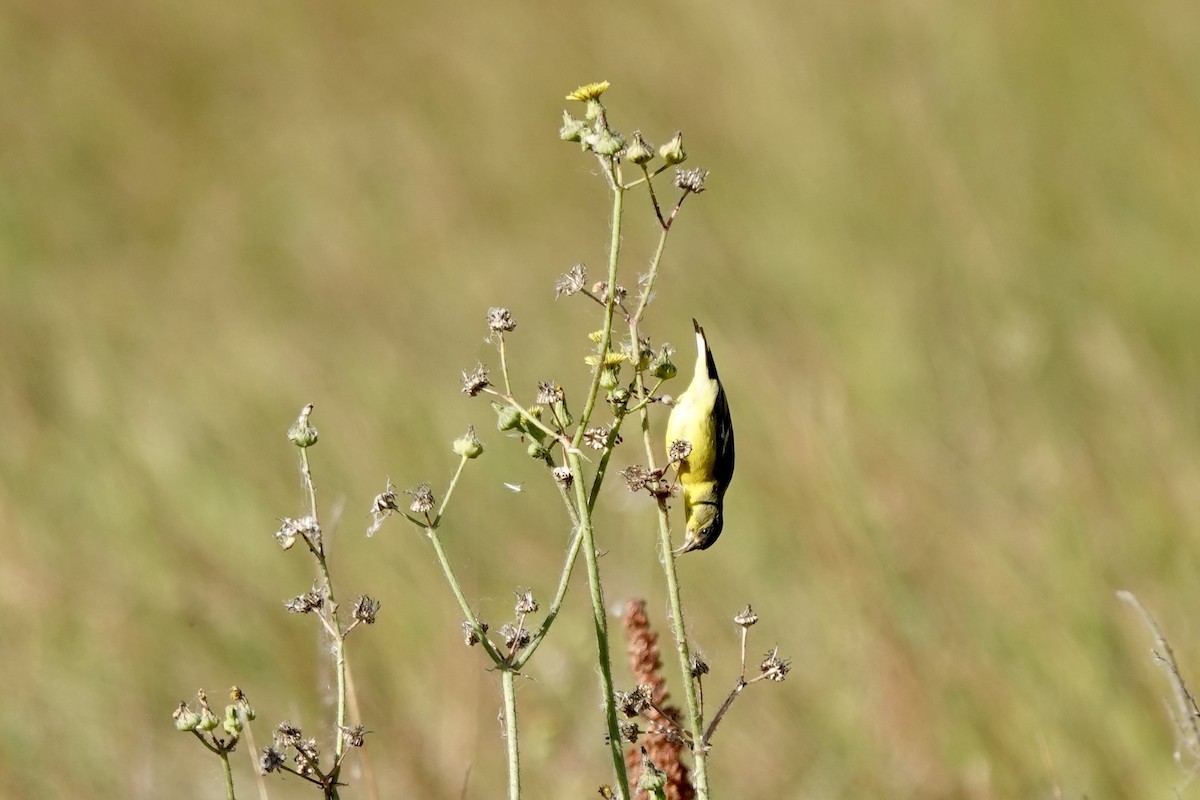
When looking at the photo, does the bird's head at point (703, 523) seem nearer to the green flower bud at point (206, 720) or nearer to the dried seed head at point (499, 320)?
the dried seed head at point (499, 320)

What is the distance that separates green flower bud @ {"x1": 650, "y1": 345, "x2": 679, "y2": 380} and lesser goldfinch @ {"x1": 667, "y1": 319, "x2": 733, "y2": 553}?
0.30 metres

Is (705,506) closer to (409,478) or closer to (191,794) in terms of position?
(191,794)

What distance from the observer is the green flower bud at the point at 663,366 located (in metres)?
1.46

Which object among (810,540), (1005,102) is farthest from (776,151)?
(810,540)

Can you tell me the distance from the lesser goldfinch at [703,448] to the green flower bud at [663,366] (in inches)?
11.9

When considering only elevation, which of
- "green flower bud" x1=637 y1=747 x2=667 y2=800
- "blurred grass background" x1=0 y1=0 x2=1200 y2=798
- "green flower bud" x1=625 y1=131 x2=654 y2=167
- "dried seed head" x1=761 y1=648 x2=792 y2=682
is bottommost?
"green flower bud" x1=637 y1=747 x2=667 y2=800

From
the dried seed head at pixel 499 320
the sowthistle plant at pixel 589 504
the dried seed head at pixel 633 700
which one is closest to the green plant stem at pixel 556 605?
the sowthistle plant at pixel 589 504

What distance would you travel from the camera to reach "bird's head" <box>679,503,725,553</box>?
1893 mm

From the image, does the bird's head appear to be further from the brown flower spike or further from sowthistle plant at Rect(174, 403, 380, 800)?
sowthistle plant at Rect(174, 403, 380, 800)

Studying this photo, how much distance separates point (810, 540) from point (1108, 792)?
1077 mm

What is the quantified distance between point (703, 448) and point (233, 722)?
68cm

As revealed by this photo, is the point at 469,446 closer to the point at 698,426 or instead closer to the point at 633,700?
the point at 633,700

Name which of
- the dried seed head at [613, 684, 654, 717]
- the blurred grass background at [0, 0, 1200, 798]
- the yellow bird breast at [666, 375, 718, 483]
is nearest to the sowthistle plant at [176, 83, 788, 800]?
the dried seed head at [613, 684, 654, 717]

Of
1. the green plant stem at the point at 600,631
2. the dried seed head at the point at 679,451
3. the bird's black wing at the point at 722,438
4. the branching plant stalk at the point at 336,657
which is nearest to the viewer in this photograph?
the green plant stem at the point at 600,631
